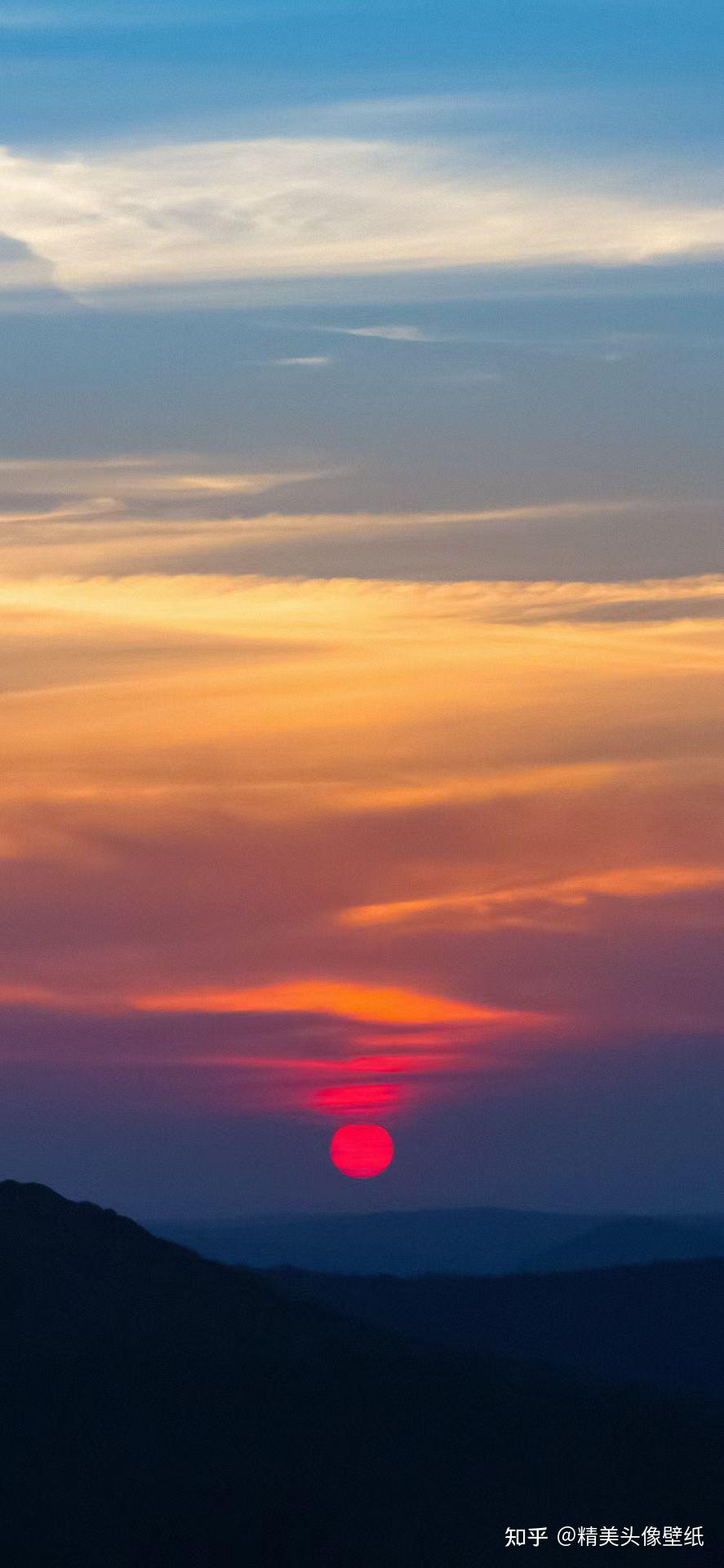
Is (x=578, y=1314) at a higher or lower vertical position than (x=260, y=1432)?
higher

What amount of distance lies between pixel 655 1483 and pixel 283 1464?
10.9 m

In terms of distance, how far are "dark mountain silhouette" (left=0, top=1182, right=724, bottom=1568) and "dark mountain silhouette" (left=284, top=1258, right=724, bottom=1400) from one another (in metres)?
10.8

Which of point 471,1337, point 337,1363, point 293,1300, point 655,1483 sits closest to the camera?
point 655,1483

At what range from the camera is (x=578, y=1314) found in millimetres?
93688

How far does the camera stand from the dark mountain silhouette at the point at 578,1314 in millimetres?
86125

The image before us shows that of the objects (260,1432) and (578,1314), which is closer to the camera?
(260,1432)

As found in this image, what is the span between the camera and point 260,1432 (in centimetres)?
6206

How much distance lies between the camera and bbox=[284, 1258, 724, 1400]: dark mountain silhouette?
283ft

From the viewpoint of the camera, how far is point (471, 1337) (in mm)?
87312

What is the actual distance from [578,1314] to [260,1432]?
113 ft

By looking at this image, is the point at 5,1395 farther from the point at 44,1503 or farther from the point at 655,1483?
the point at 655,1483

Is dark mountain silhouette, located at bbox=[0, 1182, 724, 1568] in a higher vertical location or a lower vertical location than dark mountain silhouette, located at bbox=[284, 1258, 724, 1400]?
lower

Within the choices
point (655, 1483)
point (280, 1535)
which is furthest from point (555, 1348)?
point (280, 1535)

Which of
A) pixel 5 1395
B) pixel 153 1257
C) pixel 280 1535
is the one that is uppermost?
pixel 153 1257
